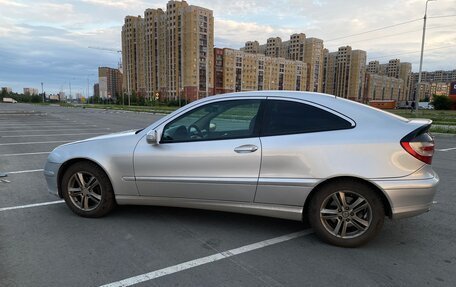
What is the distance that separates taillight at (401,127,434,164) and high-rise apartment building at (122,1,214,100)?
6328cm

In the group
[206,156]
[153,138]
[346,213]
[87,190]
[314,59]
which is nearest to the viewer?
[346,213]

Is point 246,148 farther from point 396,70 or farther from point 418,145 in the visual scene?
point 396,70

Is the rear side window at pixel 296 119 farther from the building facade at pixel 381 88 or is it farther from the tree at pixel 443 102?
the building facade at pixel 381 88

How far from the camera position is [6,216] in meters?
4.43

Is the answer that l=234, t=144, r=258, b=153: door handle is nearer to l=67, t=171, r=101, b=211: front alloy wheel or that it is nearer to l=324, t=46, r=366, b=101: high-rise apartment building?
l=67, t=171, r=101, b=211: front alloy wheel

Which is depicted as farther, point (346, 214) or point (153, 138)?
point (153, 138)

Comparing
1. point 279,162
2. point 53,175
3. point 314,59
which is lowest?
point 53,175

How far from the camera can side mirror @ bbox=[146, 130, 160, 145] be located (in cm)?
396

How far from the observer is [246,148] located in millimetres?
3691

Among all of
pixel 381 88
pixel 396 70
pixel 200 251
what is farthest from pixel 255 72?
pixel 200 251

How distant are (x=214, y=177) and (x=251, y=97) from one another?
999mm

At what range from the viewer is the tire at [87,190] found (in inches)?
168

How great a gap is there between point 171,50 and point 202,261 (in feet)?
267

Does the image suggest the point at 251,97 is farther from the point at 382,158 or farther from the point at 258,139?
the point at 382,158
